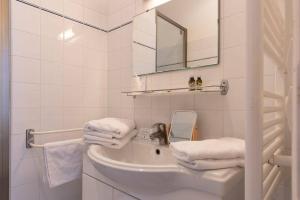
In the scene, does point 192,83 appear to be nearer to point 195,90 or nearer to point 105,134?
point 195,90

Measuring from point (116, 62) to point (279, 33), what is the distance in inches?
47.1

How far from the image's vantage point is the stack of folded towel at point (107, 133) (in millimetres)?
1159

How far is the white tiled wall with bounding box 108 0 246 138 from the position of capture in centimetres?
97

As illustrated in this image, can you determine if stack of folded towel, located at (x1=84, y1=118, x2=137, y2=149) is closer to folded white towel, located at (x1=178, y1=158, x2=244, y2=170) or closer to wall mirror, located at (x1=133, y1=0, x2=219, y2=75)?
wall mirror, located at (x1=133, y1=0, x2=219, y2=75)

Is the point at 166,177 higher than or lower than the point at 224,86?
lower

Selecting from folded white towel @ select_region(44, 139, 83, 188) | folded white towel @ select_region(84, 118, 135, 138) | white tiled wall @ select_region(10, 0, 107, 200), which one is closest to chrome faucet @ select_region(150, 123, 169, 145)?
folded white towel @ select_region(84, 118, 135, 138)

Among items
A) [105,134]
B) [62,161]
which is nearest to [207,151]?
[105,134]

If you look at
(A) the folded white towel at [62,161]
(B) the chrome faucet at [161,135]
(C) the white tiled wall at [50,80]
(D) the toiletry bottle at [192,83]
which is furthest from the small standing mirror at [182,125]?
(C) the white tiled wall at [50,80]

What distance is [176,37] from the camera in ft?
3.98

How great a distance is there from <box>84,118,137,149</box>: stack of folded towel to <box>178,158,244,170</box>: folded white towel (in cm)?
55

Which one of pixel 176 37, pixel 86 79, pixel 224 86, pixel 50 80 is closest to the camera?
pixel 224 86

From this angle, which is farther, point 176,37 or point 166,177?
point 176,37

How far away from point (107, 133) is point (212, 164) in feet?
2.23

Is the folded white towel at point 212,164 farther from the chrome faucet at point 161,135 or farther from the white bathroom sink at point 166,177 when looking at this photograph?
the chrome faucet at point 161,135
